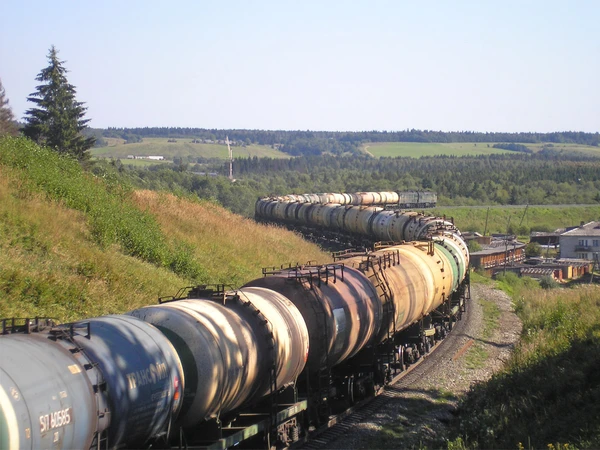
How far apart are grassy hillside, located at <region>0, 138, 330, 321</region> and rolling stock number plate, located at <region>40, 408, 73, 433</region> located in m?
11.0

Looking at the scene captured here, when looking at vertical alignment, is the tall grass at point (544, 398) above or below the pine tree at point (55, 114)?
below

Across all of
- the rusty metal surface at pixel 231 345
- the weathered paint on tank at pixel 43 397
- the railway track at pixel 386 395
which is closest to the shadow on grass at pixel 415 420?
the railway track at pixel 386 395

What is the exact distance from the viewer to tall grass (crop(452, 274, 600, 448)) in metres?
13.9

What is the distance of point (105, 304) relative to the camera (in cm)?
2164

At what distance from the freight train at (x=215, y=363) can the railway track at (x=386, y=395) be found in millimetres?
272

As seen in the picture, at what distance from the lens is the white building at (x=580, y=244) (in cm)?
7412

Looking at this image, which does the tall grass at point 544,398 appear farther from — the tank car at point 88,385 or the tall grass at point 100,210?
the tall grass at point 100,210

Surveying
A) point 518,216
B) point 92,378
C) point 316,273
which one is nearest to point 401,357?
point 316,273

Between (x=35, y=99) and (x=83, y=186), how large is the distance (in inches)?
855

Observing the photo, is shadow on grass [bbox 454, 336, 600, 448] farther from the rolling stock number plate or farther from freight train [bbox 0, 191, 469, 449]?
the rolling stock number plate

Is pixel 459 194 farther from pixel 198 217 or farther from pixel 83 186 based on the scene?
pixel 83 186

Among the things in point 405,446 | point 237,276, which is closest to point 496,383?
point 405,446

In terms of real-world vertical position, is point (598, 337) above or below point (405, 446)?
above

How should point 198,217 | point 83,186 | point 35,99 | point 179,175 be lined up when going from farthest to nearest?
1. point 179,175
2. point 35,99
3. point 198,217
4. point 83,186
